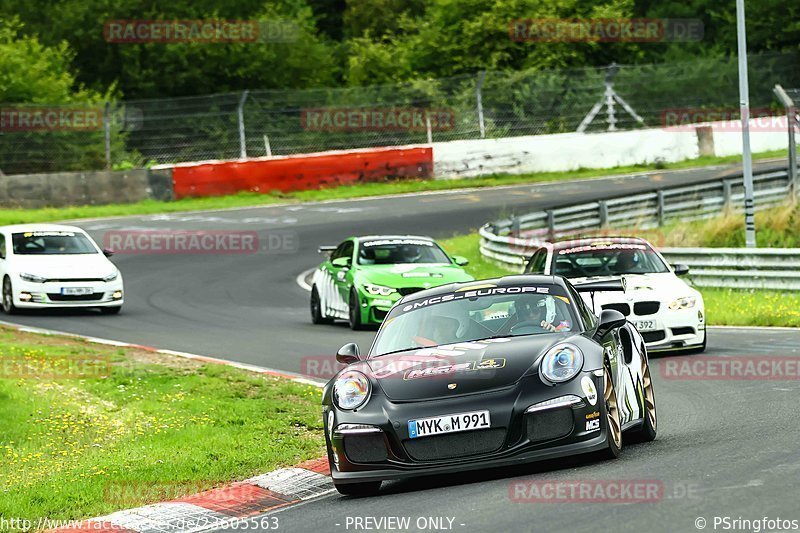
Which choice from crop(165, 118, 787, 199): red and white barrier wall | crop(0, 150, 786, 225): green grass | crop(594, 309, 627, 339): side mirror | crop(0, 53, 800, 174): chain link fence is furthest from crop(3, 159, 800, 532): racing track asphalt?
crop(0, 53, 800, 174): chain link fence

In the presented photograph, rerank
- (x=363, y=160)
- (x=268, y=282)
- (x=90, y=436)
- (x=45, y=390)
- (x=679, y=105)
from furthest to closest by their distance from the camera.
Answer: (x=679, y=105) < (x=363, y=160) < (x=268, y=282) < (x=45, y=390) < (x=90, y=436)

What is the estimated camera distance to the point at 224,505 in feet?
27.8

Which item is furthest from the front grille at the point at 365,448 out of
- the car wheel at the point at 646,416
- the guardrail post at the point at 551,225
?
the guardrail post at the point at 551,225

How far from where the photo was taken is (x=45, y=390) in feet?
43.4

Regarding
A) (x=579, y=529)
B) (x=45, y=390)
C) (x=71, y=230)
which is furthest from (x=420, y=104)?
(x=579, y=529)

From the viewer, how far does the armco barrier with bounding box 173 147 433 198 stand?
122 feet

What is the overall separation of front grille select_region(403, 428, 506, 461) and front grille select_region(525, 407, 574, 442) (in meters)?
0.16

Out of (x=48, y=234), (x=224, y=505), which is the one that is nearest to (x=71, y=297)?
(x=48, y=234)

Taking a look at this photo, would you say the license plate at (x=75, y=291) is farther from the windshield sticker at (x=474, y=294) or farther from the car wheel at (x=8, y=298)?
the windshield sticker at (x=474, y=294)

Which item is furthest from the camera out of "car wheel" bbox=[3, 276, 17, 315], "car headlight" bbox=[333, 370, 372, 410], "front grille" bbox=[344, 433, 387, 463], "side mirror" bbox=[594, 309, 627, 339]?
"car wheel" bbox=[3, 276, 17, 315]

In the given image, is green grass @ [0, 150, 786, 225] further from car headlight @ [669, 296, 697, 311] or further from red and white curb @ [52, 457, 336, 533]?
red and white curb @ [52, 457, 336, 533]

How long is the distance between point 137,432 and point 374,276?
851 cm

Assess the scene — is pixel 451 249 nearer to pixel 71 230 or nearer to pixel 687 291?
pixel 71 230

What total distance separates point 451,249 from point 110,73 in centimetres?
2820
